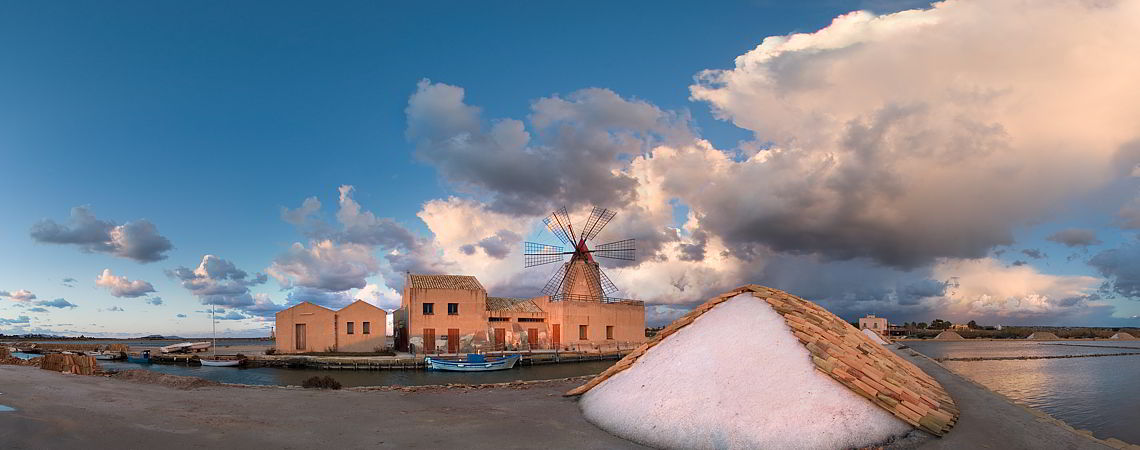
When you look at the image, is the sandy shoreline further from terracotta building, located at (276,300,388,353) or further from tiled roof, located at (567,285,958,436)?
terracotta building, located at (276,300,388,353)

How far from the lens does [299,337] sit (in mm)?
36094

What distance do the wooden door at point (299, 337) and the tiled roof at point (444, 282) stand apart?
727 cm

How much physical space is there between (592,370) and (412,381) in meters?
9.44

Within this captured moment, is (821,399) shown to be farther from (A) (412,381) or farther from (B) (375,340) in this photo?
(B) (375,340)

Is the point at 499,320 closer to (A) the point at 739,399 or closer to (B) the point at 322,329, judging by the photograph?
(B) the point at 322,329

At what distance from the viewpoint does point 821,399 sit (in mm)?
7898

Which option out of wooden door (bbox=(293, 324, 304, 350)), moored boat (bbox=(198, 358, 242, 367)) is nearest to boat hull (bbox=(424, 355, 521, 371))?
wooden door (bbox=(293, 324, 304, 350))

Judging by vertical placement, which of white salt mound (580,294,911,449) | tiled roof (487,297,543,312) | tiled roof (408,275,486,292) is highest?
A: tiled roof (408,275,486,292)

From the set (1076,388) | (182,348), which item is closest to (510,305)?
(182,348)

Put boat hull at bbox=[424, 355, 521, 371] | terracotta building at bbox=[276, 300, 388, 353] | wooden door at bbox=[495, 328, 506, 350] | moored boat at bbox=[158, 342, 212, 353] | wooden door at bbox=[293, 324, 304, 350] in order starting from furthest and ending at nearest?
moored boat at bbox=[158, 342, 212, 353] < wooden door at bbox=[495, 328, 506, 350] < wooden door at bbox=[293, 324, 304, 350] < terracotta building at bbox=[276, 300, 388, 353] < boat hull at bbox=[424, 355, 521, 371]

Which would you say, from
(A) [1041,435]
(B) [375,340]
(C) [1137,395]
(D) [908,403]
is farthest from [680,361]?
(B) [375,340]

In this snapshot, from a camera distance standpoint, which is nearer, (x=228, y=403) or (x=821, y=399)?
(x=821, y=399)

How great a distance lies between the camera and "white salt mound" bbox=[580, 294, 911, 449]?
755 cm

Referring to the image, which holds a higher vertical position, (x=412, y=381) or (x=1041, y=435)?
(x=1041, y=435)
